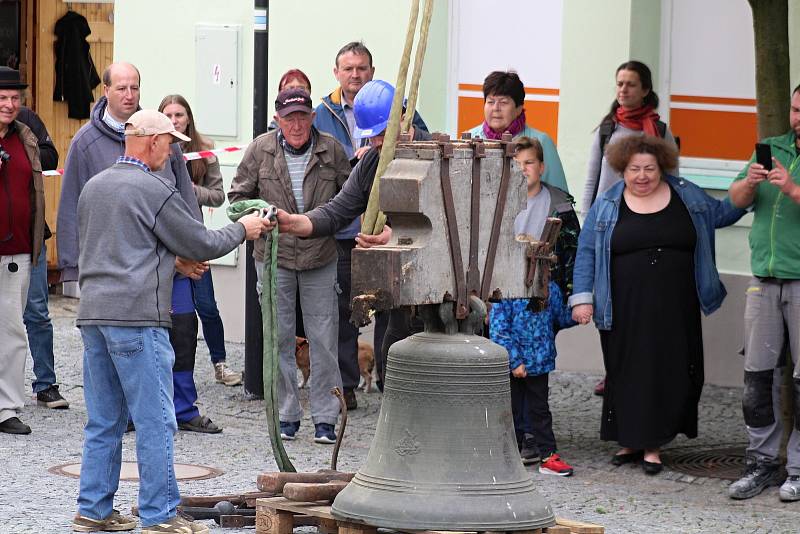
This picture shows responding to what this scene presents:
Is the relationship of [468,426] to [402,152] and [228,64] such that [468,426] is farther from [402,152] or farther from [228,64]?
[228,64]

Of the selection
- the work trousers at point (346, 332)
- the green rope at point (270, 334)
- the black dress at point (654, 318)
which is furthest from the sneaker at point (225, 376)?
the green rope at point (270, 334)

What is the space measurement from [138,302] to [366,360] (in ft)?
14.6

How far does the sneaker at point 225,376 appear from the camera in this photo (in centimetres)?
1169

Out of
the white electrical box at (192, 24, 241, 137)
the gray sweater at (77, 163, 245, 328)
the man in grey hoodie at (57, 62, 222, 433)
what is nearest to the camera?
the gray sweater at (77, 163, 245, 328)

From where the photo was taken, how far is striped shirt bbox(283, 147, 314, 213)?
9750 mm

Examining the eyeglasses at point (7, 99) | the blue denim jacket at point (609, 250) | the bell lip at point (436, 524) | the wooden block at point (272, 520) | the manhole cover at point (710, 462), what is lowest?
the manhole cover at point (710, 462)

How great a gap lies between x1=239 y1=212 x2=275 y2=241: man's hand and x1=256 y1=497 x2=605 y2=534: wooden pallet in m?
1.18

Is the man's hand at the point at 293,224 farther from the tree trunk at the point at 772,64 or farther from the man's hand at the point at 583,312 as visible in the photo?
the tree trunk at the point at 772,64

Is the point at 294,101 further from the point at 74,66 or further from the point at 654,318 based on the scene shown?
the point at 74,66

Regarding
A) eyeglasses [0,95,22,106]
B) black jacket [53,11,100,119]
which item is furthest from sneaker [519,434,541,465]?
black jacket [53,11,100,119]

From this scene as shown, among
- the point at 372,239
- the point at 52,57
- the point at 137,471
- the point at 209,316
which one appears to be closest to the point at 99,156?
the point at 137,471

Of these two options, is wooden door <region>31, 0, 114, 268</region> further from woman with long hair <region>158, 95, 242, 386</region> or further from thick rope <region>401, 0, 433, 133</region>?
thick rope <region>401, 0, 433, 133</region>

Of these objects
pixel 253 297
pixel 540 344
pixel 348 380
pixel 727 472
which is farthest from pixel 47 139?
pixel 727 472

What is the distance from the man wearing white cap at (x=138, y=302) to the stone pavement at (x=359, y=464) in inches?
19.3
